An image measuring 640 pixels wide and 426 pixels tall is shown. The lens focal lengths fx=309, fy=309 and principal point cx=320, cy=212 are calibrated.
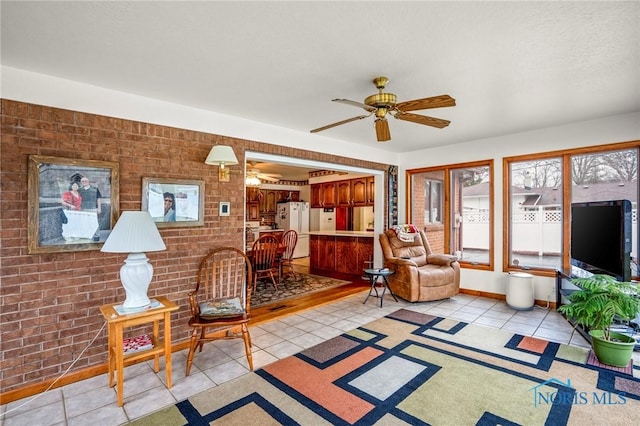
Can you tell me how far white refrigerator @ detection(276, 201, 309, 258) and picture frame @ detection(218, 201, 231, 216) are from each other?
5.27 metres

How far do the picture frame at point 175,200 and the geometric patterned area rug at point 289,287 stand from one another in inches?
70.5

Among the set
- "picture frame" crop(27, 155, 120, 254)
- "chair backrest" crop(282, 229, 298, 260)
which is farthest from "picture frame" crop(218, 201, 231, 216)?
"chair backrest" crop(282, 229, 298, 260)

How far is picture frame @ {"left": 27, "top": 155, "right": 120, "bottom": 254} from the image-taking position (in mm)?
2424

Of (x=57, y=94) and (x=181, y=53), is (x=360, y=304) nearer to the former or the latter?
(x=181, y=53)

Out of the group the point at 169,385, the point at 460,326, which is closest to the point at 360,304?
the point at 460,326

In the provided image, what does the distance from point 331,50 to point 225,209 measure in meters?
2.12

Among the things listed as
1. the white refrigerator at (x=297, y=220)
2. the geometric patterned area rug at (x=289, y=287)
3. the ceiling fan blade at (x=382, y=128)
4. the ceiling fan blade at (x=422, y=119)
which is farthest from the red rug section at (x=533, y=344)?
the white refrigerator at (x=297, y=220)

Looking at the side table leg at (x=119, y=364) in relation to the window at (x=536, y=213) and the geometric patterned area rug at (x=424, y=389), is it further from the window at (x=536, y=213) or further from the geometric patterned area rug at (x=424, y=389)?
the window at (x=536, y=213)

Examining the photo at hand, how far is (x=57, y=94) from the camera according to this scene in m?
2.57

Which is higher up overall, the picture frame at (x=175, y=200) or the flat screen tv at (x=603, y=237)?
the picture frame at (x=175, y=200)

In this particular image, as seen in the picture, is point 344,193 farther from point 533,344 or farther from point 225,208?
point 533,344

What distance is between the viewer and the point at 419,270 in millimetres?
4543

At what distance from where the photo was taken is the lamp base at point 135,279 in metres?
2.37

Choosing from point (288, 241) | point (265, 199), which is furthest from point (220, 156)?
point (265, 199)
